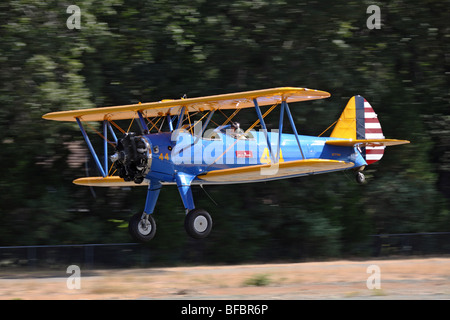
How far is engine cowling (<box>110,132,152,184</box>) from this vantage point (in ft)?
46.0

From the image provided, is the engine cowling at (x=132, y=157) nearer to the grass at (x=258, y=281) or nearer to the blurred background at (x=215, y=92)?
the grass at (x=258, y=281)

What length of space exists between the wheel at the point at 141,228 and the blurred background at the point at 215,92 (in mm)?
3869

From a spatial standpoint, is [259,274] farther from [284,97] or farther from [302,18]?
[302,18]

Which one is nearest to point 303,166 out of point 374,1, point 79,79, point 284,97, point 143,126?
point 284,97

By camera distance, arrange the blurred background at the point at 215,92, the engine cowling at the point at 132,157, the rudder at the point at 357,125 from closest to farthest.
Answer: the engine cowling at the point at 132,157 → the rudder at the point at 357,125 → the blurred background at the point at 215,92

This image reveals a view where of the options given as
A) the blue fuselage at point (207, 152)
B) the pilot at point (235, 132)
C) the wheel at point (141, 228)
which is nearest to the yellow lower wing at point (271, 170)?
the blue fuselage at point (207, 152)

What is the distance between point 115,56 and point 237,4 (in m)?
3.43

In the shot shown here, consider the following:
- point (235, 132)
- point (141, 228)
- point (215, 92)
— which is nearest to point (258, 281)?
point (141, 228)

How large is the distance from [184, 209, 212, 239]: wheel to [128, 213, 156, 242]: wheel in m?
0.98

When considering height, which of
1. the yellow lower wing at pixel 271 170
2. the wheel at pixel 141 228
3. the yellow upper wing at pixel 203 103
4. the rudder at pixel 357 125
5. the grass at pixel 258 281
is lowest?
the grass at pixel 258 281

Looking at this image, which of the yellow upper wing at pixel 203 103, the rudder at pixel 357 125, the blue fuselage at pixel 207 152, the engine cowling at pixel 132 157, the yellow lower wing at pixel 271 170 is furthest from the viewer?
the rudder at pixel 357 125

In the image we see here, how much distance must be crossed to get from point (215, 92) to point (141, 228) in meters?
6.07

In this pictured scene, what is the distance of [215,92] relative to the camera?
1997 centimetres

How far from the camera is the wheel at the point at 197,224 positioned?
47.2 ft
